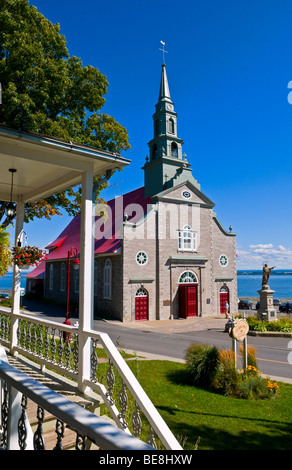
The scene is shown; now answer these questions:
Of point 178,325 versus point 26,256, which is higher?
point 26,256

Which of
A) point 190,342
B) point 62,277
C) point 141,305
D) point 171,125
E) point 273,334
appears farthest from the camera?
point 62,277

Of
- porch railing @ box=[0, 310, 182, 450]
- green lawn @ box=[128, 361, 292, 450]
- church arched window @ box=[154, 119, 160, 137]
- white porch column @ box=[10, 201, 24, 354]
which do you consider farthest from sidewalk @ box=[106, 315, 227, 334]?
church arched window @ box=[154, 119, 160, 137]

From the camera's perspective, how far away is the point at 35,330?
25.1 ft

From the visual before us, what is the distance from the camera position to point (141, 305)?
27.5m

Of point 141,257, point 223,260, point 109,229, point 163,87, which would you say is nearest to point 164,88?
point 163,87

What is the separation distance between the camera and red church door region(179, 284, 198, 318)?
95.7ft

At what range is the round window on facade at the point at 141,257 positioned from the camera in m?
27.5

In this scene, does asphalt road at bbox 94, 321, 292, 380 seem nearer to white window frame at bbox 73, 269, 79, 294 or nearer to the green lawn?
the green lawn

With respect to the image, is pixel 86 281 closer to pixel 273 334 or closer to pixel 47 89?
pixel 47 89

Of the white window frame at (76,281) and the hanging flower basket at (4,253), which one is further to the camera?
the white window frame at (76,281)

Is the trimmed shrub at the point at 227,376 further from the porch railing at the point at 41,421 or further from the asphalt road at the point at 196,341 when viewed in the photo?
the porch railing at the point at 41,421

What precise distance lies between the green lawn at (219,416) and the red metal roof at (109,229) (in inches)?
712

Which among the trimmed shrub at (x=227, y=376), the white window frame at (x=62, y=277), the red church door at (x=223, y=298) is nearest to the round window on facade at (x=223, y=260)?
the red church door at (x=223, y=298)

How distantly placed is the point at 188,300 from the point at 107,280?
7.54 meters
